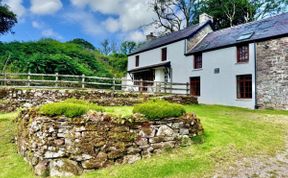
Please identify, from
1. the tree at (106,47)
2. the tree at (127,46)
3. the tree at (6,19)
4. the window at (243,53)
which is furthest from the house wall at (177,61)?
the tree at (106,47)

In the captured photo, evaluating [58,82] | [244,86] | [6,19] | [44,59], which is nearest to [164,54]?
[244,86]

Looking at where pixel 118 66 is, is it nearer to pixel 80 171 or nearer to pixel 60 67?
pixel 60 67

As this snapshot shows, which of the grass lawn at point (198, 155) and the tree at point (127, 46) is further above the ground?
the tree at point (127, 46)

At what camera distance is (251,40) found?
56.9ft

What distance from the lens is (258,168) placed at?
20.5 ft

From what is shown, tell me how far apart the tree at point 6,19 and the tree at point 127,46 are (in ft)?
88.4

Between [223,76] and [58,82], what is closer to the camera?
[58,82]

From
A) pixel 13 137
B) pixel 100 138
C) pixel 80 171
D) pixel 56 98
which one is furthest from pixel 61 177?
pixel 56 98

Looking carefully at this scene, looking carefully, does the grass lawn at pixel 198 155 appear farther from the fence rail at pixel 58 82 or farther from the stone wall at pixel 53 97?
the fence rail at pixel 58 82

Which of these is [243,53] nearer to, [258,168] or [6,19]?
[258,168]

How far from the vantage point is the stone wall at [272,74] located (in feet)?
52.1

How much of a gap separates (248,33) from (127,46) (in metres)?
34.1

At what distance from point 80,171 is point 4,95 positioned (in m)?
9.36

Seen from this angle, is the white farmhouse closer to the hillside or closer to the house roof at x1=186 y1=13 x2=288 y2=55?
the house roof at x1=186 y1=13 x2=288 y2=55
